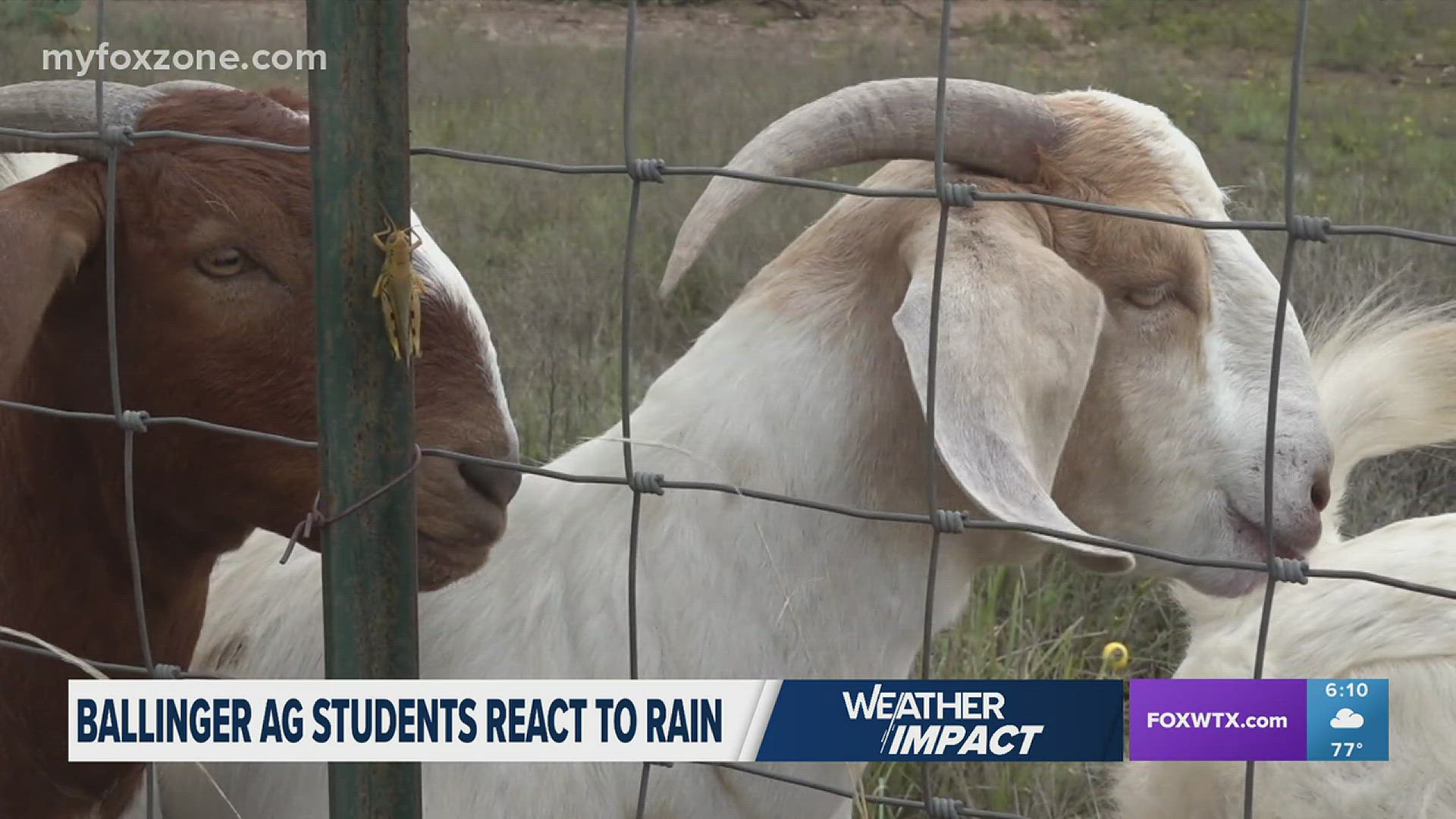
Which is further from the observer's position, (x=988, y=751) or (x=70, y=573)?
(x=70, y=573)

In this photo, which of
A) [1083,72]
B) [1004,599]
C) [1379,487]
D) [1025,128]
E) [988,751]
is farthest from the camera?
[1083,72]

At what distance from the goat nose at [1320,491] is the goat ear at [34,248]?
5.42 feet

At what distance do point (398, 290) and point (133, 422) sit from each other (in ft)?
1.53

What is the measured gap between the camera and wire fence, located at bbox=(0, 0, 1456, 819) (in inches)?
59.1

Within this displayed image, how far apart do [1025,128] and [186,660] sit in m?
1.42

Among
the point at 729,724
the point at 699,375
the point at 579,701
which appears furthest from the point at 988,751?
the point at 699,375

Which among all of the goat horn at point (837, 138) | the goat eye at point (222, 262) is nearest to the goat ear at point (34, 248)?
the goat eye at point (222, 262)

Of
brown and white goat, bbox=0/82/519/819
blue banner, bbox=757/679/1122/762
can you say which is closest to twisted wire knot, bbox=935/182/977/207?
blue banner, bbox=757/679/1122/762

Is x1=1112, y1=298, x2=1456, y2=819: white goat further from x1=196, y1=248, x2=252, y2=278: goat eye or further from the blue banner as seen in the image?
x1=196, y1=248, x2=252, y2=278: goat eye

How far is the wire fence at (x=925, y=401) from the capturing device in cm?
150

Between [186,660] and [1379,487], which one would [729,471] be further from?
[1379,487]

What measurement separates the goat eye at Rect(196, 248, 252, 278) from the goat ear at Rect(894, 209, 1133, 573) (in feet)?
2.86

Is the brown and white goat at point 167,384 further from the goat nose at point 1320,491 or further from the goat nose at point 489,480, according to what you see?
the goat nose at point 1320,491

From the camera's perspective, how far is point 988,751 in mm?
1771
